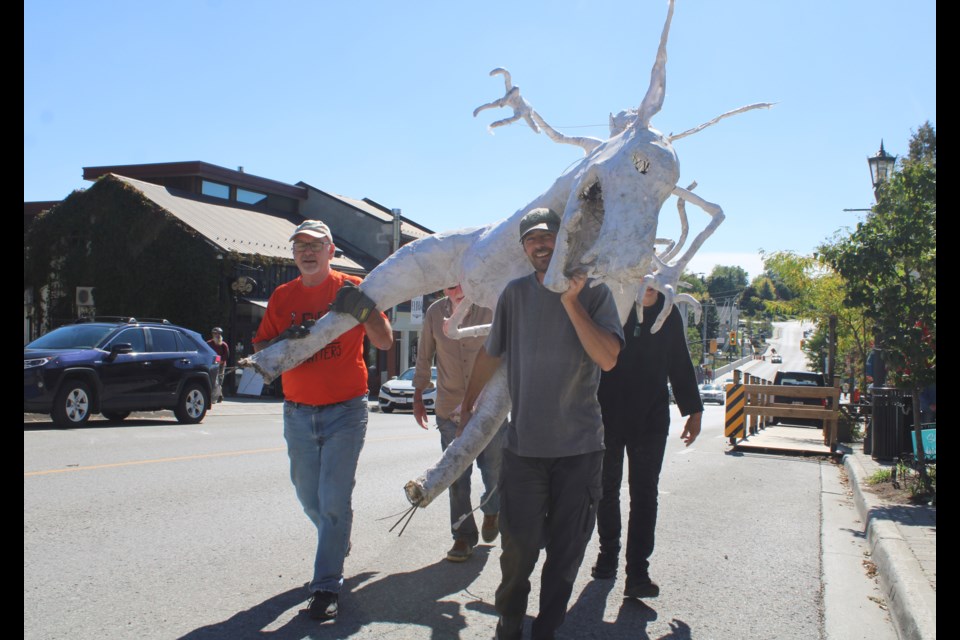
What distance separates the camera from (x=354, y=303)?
4480 mm

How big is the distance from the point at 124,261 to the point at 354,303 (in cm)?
2316

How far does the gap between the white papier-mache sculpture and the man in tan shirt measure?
89 cm

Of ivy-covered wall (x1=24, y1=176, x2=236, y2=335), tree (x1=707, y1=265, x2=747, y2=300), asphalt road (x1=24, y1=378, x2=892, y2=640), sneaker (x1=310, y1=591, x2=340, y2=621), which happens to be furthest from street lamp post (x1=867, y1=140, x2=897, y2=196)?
tree (x1=707, y1=265, x2=747, y2=300)

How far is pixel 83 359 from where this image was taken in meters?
12.7

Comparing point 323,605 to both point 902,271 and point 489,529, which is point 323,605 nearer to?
point 489,529

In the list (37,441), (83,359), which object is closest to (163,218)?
(83,359)

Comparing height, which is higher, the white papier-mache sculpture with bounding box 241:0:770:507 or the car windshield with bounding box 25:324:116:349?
the white papier-mache sculpture with bounding box 241:0:770:507

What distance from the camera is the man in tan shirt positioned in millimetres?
5566

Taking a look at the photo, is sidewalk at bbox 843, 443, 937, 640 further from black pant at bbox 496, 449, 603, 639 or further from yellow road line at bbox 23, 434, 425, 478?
yellow road line at bbox 23, 434, 425, 478

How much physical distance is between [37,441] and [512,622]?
29.3 feet

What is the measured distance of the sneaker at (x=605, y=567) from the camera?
5.18 meters

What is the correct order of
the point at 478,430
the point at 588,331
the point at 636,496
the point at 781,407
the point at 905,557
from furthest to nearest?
the point at 781,407, the point at 905,557, the point at 636,496, the point at 478,430, the point at 588,331

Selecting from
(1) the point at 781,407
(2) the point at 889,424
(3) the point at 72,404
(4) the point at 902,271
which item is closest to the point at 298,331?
(4) the point at 902,271
